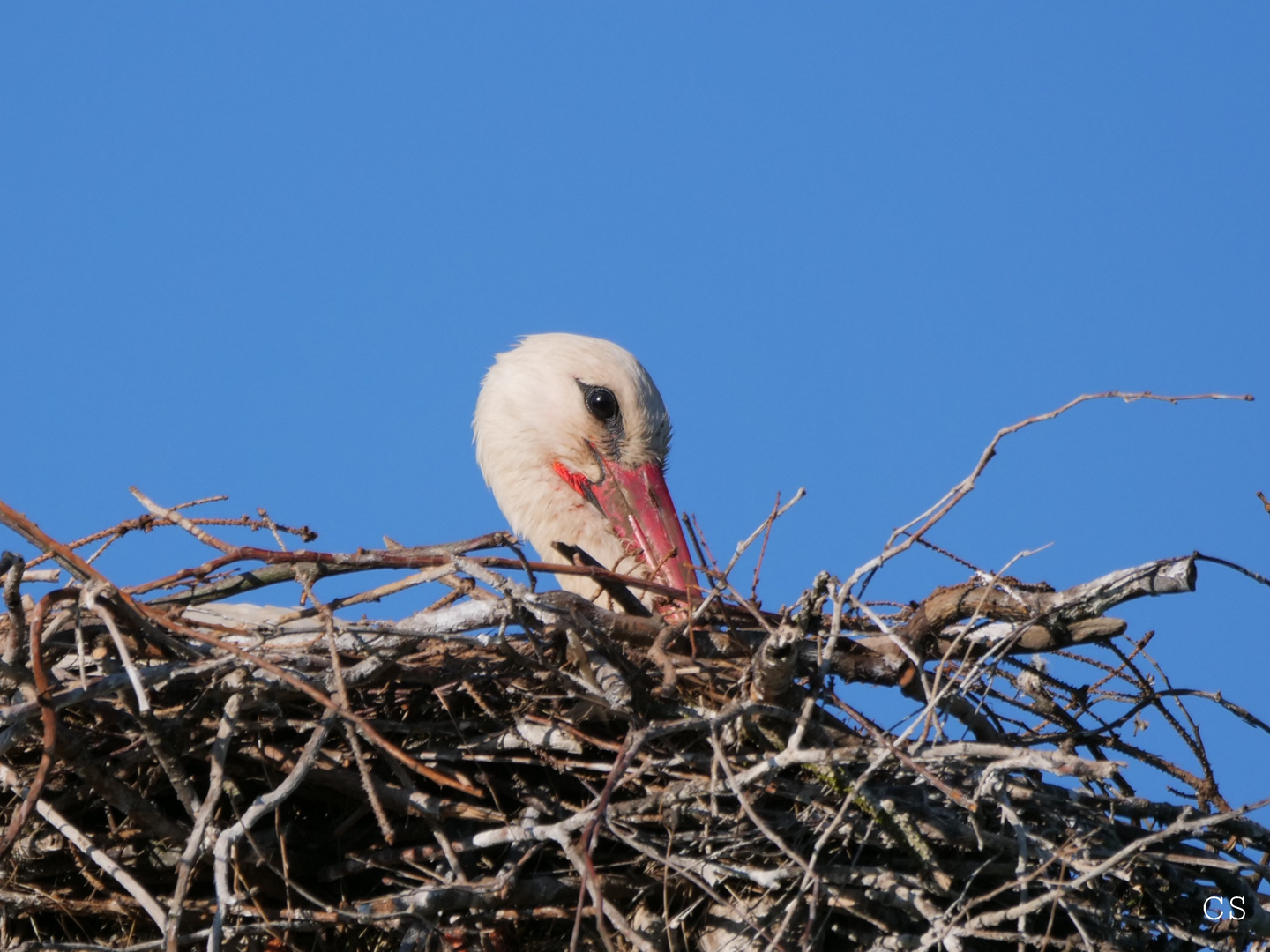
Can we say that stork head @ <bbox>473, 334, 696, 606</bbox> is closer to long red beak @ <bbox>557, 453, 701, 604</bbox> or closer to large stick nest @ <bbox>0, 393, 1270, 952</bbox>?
long red beak @ <bbox>557, 453, 701, 604</bbox>

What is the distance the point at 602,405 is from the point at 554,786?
1.88 metres

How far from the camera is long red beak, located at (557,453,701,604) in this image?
4160mm

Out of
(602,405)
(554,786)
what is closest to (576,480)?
(602,405)

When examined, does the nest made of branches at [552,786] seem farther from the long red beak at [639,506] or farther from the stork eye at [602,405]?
the stork eye at [602,405]

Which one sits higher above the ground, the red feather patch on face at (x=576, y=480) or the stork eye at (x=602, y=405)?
the stork eye at (x=602, y=405)

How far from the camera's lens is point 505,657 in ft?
8.72

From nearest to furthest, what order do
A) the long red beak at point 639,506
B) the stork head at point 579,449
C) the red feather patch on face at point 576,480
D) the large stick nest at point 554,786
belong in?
the large stick nest at point 554,786 → the long red beak at point 639,506 → the stork head at point 579,449 → the red feather patch on face at point 576,480

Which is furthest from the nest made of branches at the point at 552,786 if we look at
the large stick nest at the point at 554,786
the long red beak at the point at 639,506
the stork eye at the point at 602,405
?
the stork eye at the point at 602,405

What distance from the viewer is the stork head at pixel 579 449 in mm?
4324

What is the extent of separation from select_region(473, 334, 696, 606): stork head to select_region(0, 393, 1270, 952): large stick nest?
144 centimetres

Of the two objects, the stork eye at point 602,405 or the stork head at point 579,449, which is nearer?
the stork head at point 579,449

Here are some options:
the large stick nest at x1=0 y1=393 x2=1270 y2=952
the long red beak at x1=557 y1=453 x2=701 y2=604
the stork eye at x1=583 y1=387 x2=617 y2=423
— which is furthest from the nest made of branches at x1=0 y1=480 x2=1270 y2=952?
the stork eye at x1=583 y1=387 x2=617 y2=423

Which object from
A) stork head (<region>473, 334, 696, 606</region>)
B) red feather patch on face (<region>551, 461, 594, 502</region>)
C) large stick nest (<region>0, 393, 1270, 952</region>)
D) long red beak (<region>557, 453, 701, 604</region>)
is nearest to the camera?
large stick nest (<region>0, 393, 1270, 952</region>)

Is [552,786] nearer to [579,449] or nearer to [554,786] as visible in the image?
[554,786]
